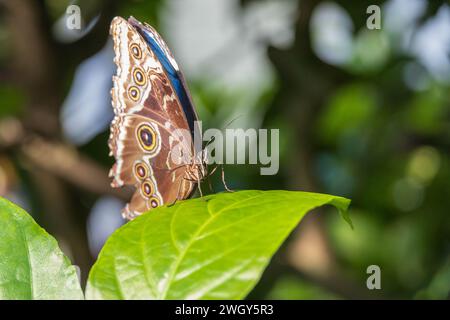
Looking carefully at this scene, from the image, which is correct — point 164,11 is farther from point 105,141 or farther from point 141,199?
point 141,199

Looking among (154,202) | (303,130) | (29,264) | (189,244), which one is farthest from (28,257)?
(303,130)

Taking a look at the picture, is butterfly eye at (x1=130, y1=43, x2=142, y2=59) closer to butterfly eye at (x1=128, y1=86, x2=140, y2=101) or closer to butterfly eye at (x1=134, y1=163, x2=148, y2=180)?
butterfly eye at (x1=128, y1=86, x2=140, y2=101)

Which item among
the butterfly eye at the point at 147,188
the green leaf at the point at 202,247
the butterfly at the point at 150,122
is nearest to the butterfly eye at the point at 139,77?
the butterfly at the point at 150,122

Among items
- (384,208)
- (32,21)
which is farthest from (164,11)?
(384,208)

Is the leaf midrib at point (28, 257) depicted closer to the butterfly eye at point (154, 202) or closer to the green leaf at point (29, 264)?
the green leaf at point (29, 264)

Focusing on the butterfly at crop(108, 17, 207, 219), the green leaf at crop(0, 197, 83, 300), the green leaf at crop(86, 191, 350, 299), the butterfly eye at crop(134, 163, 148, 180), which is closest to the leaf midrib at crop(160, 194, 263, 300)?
the green leaf at crop(86, 191, 350, 299)

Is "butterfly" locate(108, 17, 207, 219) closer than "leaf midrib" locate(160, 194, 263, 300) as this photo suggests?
No

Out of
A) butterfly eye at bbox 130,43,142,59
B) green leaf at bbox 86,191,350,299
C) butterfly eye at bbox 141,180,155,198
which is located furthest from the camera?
butterfly eye at bbox 141,180,155,198
